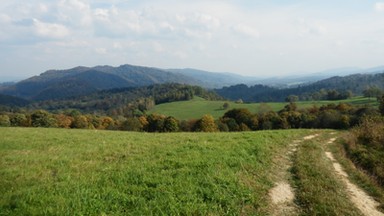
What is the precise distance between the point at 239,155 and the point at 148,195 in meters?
6.55

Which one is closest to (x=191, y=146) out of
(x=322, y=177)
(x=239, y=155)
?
(x=239, y=155)

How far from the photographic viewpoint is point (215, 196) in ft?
31.1

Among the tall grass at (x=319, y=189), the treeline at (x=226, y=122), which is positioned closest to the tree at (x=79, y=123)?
the treeline at (x=226, y=122)

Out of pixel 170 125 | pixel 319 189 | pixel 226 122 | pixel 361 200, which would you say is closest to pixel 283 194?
pixel 319 189

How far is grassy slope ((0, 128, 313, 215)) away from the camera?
8.37m

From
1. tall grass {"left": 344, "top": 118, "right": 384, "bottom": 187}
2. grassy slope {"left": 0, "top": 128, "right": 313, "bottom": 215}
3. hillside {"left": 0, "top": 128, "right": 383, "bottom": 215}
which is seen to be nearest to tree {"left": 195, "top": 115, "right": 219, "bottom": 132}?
tall grass {"left": 344, "top": 118, "right": 384, "bottom": 187}

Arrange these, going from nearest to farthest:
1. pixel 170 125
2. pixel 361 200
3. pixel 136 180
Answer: pixel 136 180, pixel 361 200, pixel 170 125

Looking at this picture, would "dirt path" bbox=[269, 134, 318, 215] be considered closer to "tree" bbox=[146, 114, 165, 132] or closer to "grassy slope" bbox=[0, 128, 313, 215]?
"grassy slope" bbox=[0, 128, 313, 215]

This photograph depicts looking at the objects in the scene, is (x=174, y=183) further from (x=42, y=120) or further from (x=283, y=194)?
(x=42, y=120)

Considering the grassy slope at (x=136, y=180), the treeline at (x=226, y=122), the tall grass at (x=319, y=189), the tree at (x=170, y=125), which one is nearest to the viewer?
the grassy slope at (x=136, y=180)

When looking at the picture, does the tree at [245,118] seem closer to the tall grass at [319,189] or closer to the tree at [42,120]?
the tree at [42,120]

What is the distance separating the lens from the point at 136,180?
34.6 ft

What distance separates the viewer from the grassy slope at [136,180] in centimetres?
837

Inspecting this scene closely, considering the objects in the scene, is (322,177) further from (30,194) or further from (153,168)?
(30,194)
